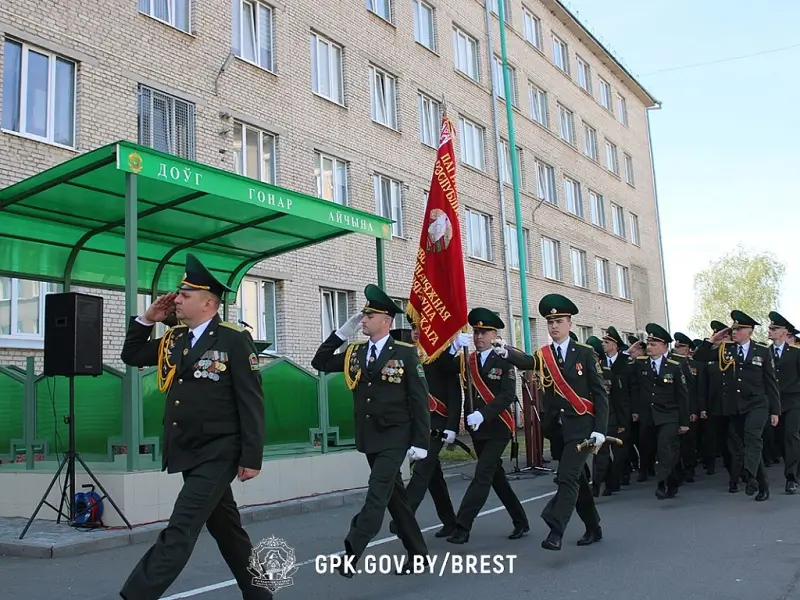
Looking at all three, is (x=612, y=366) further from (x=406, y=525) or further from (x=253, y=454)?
(x=253, y=454)

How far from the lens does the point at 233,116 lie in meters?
17.1

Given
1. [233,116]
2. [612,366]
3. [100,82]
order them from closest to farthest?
1. [612,366]
2. [100,82]
3. [233,116]

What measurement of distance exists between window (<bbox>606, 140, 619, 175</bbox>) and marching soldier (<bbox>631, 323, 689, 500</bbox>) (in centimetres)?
2977

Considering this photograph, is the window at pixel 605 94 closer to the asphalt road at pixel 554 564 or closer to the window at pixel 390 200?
the window at pixel 390 200

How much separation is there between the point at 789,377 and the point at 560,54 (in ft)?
89.2

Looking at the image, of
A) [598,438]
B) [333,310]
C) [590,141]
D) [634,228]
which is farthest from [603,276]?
[598,438]

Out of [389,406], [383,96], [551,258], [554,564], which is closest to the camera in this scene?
[389,406]

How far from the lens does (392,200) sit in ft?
73.6

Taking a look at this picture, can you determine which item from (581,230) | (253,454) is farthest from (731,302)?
(253,454)

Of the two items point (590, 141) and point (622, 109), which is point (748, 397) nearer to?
point (590, 141)

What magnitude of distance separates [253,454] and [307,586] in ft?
5.71

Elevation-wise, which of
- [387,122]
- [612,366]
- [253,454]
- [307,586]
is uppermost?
[387,122]

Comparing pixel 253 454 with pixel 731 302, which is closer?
pixel 253 454

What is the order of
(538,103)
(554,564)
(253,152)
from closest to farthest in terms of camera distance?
(554,564) < (253,152) < (538,103)
